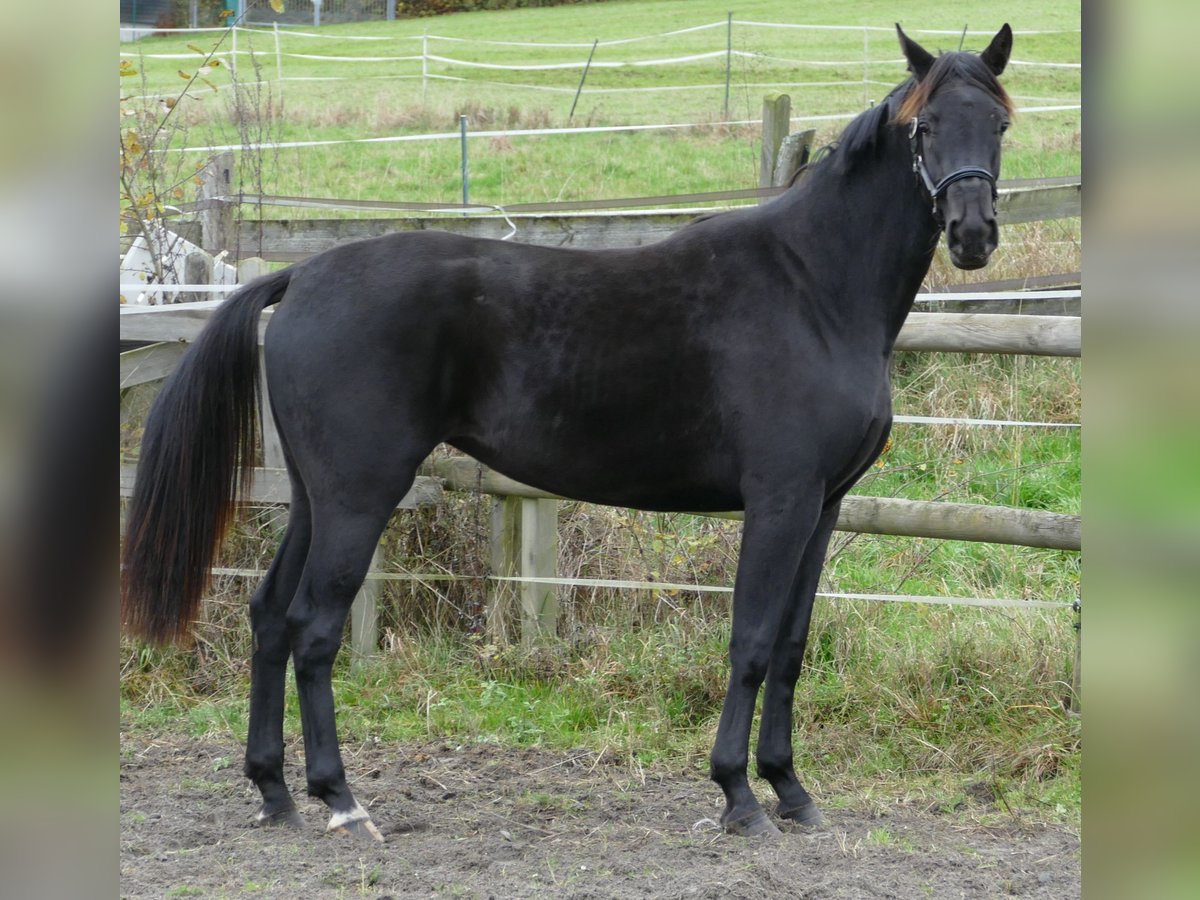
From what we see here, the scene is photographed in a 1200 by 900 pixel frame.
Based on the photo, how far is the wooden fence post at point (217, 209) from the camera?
627cm

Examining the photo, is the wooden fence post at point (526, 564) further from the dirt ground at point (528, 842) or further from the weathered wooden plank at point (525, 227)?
the weathered wooden plank at point (525, 227)

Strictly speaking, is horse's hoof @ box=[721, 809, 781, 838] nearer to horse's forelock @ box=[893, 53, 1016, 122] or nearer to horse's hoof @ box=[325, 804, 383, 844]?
A: horse's hoof @ box=[325, 804, 383, 844]

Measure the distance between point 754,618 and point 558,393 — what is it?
2.98 feet

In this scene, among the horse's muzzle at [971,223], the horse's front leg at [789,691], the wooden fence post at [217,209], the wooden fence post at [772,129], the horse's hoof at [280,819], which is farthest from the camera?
the wooden fence post at [772,129]

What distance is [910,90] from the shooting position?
322 centimetres

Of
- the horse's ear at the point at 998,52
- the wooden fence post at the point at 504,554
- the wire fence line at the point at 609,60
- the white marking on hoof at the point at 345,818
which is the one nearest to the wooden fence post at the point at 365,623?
the wooden fence post at the point at 504,554

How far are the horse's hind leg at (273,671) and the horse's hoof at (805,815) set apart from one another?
5.14 feet

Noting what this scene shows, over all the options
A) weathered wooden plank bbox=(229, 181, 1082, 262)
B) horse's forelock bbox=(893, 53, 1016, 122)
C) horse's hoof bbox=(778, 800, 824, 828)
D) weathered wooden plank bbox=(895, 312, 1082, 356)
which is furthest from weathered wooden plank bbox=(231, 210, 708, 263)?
horse's hoof bbox=(778, 800, 824, 828)

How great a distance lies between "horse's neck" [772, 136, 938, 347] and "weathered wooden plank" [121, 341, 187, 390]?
2625mm

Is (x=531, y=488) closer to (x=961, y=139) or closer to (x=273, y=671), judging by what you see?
(x=273, y=671)

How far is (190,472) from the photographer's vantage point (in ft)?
11.4

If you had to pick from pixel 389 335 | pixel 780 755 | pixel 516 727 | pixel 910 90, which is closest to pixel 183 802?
pixel 516 727
